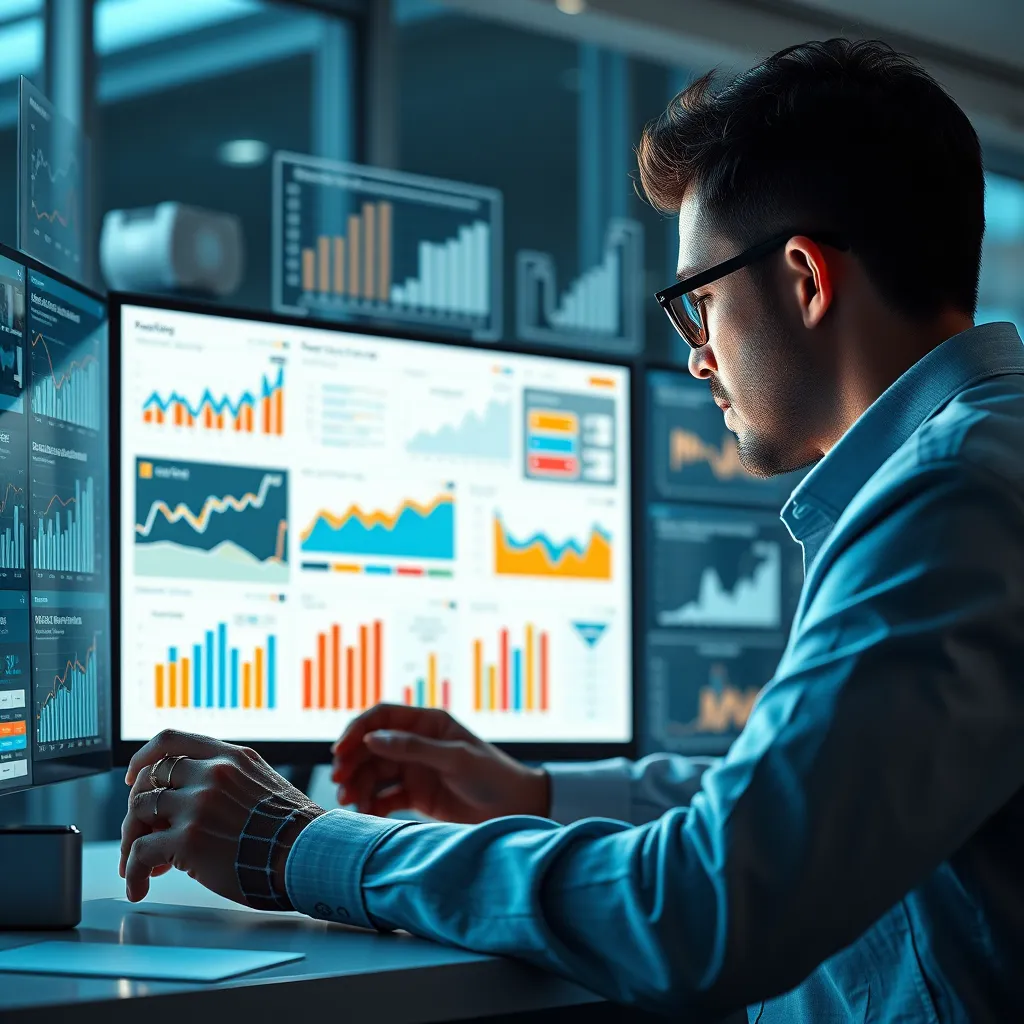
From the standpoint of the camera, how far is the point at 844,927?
2.35ft

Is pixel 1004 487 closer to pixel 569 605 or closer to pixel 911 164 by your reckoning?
pixel 911 164

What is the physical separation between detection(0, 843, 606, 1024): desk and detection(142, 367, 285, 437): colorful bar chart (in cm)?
49

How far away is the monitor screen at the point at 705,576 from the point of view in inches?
75.8

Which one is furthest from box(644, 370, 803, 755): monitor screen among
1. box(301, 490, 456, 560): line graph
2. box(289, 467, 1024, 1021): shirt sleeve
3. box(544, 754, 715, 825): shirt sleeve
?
box(289, 467, 1024, 1021): shirt sleeve

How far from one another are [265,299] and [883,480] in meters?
1.15

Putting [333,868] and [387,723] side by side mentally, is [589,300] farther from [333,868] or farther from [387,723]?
[333,868]

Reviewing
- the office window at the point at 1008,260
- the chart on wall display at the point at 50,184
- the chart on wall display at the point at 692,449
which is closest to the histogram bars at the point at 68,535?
the chart on wall display at the point at 50,184

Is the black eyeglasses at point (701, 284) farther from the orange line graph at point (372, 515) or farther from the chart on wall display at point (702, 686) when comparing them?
the chart on wall display at point (702, 686)

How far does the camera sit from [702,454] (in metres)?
1.97

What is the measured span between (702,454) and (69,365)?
3.35 feet

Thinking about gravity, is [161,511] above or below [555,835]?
above

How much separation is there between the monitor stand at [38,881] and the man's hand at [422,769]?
409 mm

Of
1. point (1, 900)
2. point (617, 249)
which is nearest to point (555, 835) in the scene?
point (1, 900)

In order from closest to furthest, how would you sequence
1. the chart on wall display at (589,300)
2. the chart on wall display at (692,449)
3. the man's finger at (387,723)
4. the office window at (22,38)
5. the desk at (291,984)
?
the desk at (291,984) → the man's finger at (387,723) → the chart on wall display at (692,449) → the chart on wall display at (589,300) → the office window at (22,38)
